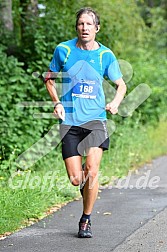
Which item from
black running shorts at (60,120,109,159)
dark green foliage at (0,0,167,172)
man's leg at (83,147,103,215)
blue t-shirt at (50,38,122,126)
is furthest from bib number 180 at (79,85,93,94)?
dark green foliage at (0,0,167,172)

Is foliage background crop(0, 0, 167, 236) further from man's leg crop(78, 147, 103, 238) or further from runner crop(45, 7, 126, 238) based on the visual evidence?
runner crop(45, 7, 126, 238)

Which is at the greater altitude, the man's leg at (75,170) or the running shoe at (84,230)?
the man's leg at (75,170)

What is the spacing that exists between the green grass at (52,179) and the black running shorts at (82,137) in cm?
107

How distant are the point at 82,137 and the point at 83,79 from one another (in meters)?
0.57

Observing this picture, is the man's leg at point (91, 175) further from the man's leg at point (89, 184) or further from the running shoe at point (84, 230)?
the running shoe at point (84, 230)

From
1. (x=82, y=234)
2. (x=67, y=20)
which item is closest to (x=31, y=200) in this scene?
(x=82, y=234)

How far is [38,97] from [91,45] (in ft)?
17.4

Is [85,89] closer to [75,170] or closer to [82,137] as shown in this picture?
[82,137]

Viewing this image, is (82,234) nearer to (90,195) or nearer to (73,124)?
(90,195)

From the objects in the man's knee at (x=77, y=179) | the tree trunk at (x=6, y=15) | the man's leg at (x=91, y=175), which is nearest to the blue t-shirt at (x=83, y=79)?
the man's leg at (x=91, y=175)

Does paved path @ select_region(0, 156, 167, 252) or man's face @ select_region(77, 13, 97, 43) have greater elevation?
man's face @ select_region(77, 13, 97, 43)

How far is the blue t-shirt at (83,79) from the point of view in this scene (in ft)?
24.1

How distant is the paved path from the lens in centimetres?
705

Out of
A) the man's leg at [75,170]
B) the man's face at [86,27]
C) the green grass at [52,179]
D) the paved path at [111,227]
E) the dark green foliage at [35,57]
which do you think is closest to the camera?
the paved path at [111,227]
